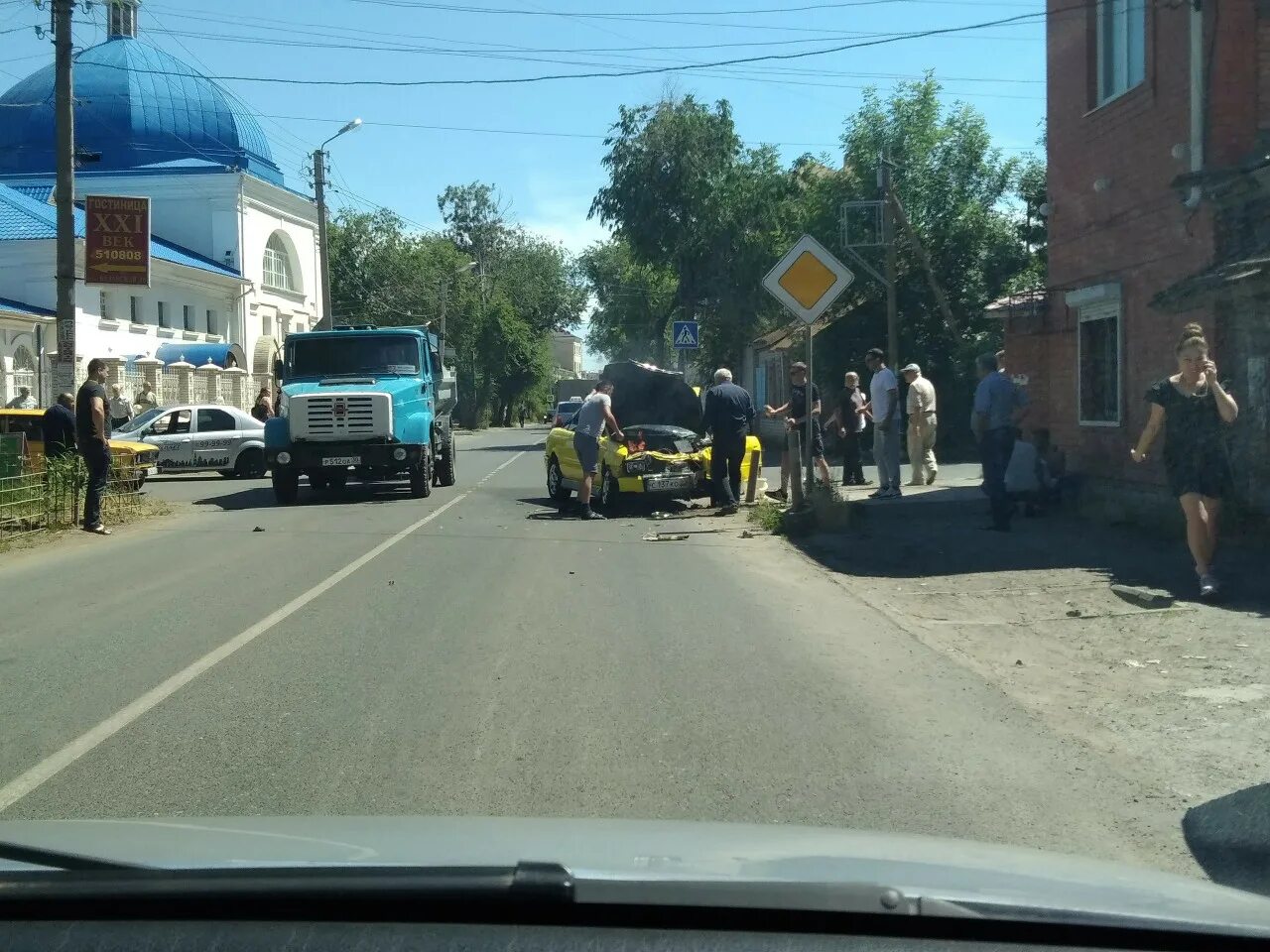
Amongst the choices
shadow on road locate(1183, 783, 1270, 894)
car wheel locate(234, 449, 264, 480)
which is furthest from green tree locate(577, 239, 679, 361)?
shadow on road locate(1183, 783, 1270, 894)

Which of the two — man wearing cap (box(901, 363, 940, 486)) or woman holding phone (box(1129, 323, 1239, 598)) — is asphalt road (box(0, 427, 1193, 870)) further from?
man wearing cap (box(901, 363, 940, 486))

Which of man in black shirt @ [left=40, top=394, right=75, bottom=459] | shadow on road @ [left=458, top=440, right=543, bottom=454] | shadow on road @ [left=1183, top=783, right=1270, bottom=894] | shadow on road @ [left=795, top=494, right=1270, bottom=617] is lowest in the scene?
shadow on road @ [left=1183, top=783, right=1270, bottom=894]

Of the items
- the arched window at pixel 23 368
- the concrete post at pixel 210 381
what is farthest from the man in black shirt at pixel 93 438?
the concrete post at pixel 210 381

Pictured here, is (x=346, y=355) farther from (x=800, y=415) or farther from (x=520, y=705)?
(x=520, y=705)

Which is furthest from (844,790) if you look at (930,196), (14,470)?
(930,196)

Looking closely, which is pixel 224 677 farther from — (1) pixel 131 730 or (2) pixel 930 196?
(2) pixel 930 196

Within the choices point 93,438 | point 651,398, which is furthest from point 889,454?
point 651,398

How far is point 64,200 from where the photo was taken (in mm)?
19375

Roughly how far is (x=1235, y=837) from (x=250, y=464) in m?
24.8

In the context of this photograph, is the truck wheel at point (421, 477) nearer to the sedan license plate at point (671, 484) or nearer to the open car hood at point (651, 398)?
the sedan license plate at point (671, 484)

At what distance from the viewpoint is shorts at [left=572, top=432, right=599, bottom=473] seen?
55.6 ft

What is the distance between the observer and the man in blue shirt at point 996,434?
13.2 m

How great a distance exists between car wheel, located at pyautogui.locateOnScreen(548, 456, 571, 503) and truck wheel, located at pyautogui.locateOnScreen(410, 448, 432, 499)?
227cm

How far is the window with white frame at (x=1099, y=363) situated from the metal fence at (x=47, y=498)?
12591mm
